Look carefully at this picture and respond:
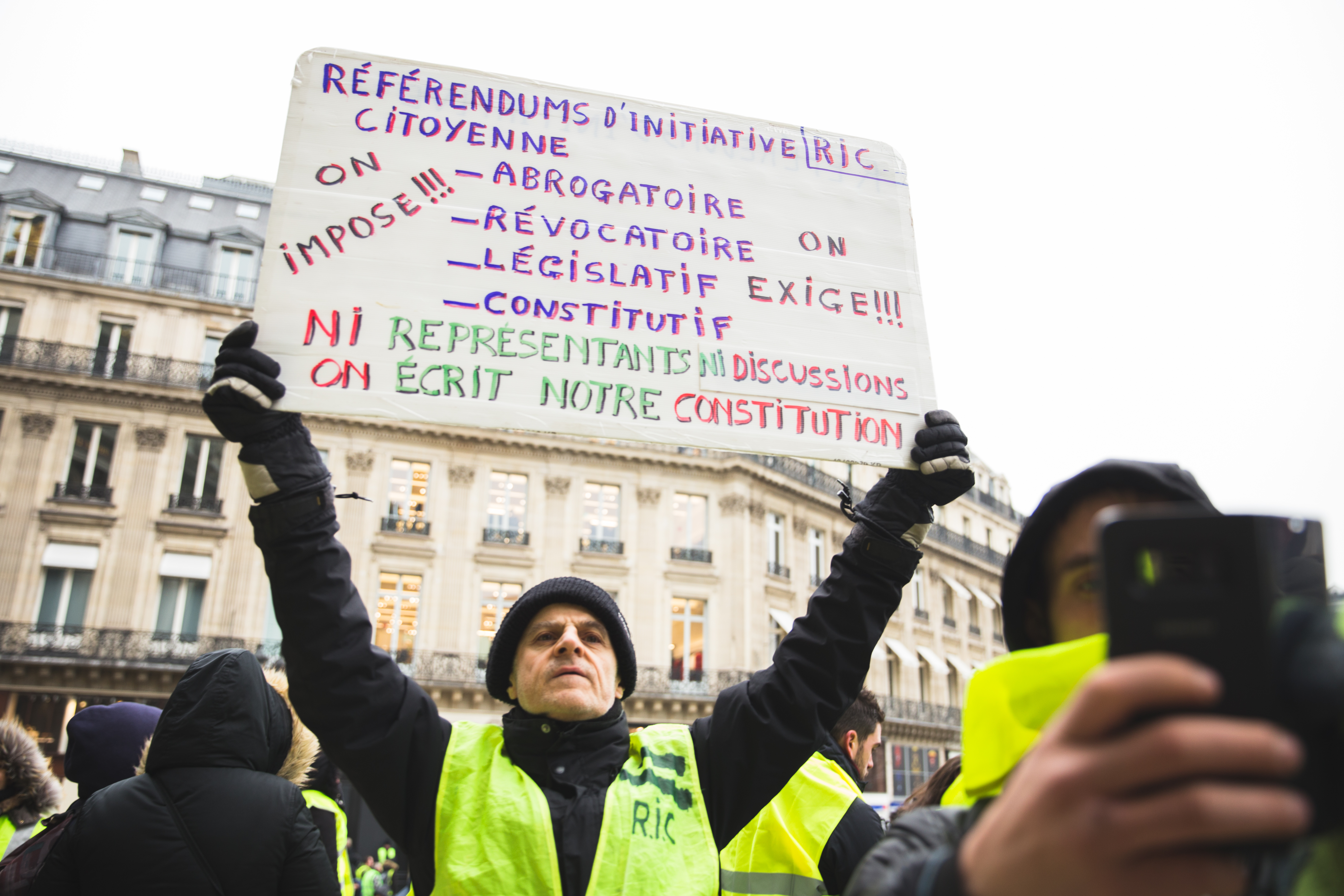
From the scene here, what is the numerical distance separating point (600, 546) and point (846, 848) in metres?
23.5

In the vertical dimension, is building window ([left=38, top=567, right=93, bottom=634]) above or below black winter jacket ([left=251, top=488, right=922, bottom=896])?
above

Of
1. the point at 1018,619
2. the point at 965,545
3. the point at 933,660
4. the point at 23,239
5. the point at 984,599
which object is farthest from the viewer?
the point at 965,545

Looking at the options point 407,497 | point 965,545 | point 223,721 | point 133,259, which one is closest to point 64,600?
point 407,497

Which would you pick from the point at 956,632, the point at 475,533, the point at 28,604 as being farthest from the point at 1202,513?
the point at 956,632

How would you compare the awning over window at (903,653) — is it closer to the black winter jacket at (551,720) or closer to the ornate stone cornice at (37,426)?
the ornate stone cornice at (37,426)

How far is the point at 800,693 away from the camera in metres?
2.46

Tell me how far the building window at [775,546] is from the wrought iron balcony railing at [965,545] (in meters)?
9.47

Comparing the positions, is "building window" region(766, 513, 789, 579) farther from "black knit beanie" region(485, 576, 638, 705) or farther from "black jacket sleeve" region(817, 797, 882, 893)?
"black knit beanie" region(485, 576, 638, 705)

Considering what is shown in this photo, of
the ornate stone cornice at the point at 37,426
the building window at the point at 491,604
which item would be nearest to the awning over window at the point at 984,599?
the building window at the point at 491,604

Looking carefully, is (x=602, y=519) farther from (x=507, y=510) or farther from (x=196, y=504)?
(x=196, y=504)

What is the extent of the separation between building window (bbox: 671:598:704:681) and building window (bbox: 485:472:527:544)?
522 centimetres

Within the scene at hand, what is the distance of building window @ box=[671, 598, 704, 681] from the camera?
26562 millimetres

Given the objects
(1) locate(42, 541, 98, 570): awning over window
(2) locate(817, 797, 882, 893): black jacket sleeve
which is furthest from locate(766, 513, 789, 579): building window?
(2) locate(817, 797, 882, 893): black jacket sleeve

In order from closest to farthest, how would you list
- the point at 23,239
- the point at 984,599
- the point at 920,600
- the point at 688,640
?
the point at 23,239 → the point at 688,640 → the point at 920,600 → the point at 984,599
